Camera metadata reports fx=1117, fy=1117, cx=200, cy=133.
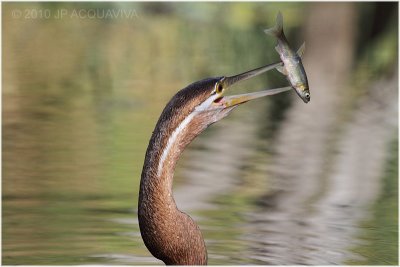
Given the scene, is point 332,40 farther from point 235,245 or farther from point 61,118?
point 235,245

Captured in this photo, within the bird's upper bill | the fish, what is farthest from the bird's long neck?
the fish

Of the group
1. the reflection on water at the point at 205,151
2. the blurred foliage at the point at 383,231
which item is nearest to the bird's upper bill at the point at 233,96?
the reflection on water at the point at 205,151

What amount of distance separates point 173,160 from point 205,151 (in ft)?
16.8

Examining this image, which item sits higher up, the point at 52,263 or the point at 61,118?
the point at 61,118

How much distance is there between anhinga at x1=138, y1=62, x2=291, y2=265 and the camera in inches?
247

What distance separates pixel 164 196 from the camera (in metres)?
6.35

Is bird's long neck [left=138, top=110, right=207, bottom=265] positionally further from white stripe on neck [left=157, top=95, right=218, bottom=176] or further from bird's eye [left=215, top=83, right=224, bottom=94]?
bird's eye [left=215, top=83, right=224, bottom=94]

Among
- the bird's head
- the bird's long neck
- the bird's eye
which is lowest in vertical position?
the bird's long neck

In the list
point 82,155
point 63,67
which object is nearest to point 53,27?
point 63,67

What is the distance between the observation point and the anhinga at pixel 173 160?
6.29m

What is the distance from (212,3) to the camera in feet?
76.2

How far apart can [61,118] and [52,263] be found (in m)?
6.04

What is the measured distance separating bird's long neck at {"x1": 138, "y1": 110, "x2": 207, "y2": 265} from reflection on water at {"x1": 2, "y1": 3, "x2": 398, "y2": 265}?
97 cm

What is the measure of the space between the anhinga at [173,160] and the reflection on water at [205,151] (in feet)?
3.18
